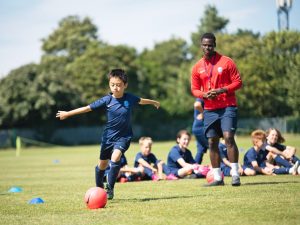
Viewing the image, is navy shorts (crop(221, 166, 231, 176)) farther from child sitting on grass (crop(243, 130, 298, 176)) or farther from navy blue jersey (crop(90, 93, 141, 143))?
navy blue jersey (crop(90, 93, 141, 143))

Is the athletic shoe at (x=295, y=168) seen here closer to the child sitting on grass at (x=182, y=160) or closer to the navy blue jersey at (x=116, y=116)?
the child sitting on grass at (x=182, y=160)

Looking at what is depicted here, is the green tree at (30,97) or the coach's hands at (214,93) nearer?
the coach's hands at (214,93)

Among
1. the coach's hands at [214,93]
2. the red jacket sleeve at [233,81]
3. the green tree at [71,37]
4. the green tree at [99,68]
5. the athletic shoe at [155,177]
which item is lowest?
the athletic shoe at [155,177]

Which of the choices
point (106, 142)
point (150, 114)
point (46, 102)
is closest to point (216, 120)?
point (106, 142)

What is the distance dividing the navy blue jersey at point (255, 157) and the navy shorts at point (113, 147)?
5.53m

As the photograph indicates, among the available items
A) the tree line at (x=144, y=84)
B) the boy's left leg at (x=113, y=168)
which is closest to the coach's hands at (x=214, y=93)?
the boy's left leg at (x=113, y=168)

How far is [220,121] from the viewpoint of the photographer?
465 inches

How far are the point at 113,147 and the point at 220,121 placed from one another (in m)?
2.47

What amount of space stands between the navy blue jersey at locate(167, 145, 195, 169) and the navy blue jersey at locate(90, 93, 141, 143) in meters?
4.78

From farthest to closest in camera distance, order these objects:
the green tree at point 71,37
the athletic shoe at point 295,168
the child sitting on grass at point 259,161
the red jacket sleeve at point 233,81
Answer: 1. the green tree at point 71,37
2. the child sitting on grass at point 259,161
3. the athletic shoe at point 295,168
4. the red jacket sleeve at point 233,81

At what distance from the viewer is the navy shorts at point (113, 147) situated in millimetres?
10441

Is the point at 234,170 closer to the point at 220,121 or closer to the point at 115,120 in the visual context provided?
the point at 220,121

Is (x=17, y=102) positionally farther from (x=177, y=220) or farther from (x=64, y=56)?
(x=177, y=220)

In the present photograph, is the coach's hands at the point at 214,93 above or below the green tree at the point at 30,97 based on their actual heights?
below
